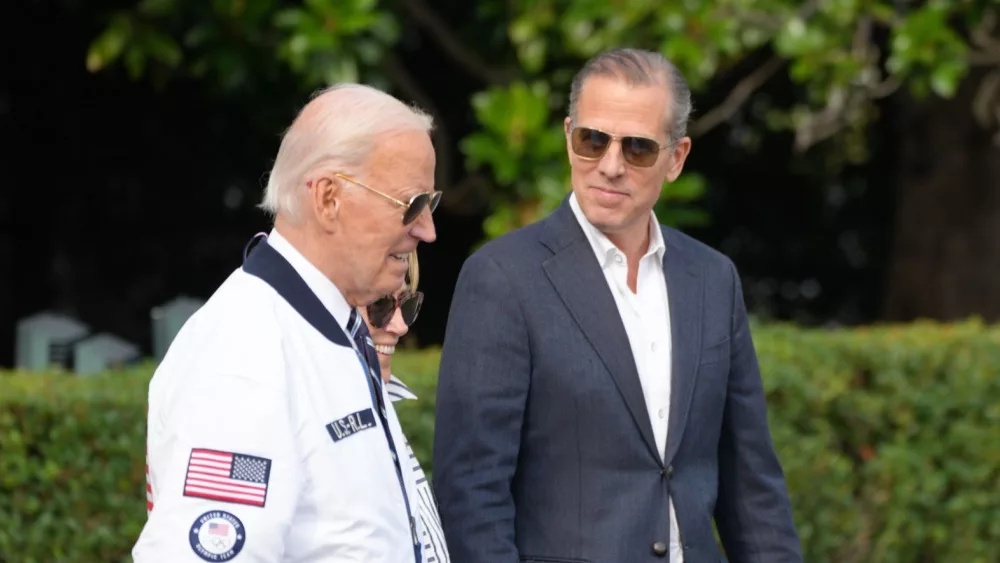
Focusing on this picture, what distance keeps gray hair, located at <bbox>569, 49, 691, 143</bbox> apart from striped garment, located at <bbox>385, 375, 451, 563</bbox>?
2.74 ft

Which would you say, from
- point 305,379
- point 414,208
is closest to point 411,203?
point 414,208

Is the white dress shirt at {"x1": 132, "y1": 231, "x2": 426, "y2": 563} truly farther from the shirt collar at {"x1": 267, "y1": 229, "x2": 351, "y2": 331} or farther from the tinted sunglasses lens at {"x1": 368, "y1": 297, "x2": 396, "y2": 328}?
the tinted sunglasses lens at {"x1": 368, "y1": 297, "x2": 396, "y2": 328}

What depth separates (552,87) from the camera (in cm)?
738

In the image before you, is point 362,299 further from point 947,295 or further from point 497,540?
point 947,295

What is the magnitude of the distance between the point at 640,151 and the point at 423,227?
90 cm

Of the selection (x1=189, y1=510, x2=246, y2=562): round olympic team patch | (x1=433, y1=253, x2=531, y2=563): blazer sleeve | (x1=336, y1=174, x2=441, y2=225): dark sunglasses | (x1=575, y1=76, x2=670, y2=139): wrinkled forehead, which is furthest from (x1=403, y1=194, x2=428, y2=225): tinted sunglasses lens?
(x1=575, y1=76, x2=670, y2=139): wrinkled forehead

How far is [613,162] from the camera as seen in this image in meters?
3.25

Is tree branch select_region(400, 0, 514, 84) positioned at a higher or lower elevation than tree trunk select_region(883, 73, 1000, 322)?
higher

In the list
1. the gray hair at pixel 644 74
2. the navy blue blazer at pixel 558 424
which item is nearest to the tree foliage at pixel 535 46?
the gray hair at pixel 644 74

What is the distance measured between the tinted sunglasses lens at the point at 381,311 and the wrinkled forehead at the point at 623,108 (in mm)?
621

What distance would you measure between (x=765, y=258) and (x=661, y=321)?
8.10m

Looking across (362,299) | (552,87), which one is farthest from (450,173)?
(362,299)

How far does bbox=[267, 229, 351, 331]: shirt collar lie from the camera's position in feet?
7.77

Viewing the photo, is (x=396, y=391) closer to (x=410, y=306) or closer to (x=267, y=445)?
(x=410, y=306)
